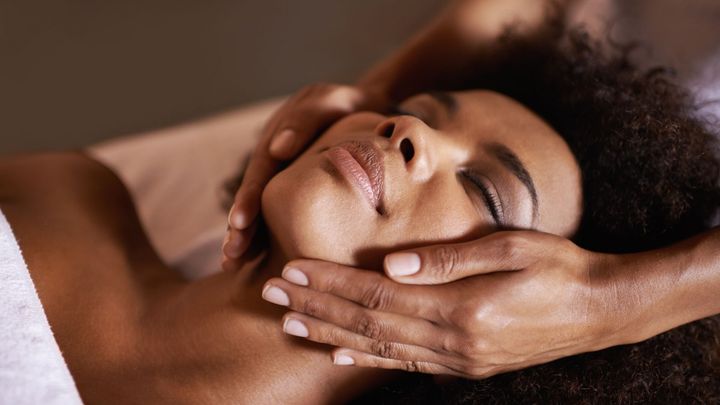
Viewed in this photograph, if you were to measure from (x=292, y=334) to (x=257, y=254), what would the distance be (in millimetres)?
229

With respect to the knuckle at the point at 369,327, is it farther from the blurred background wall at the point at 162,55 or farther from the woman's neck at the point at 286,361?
the blurred background wall at the point at 162,55

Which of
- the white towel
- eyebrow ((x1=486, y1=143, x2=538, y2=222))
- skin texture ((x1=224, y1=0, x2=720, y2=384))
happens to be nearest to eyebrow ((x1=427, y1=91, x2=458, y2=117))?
eyebrow ((x1=486, y1=143, x2=538, y2=222))

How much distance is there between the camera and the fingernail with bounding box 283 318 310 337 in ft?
3.28

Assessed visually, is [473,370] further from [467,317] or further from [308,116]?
[308,116]

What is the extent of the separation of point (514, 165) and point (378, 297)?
0.34m

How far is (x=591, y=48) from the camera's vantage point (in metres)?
1.46

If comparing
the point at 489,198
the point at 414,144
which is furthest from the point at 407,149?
the point at 489,198

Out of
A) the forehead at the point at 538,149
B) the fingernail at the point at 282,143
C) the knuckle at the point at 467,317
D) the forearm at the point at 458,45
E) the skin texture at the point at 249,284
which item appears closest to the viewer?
the knuckle at the point at 467,317

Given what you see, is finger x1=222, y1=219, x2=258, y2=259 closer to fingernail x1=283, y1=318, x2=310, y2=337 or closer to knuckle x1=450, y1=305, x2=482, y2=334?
fingernail x1=283, y1=318, x2=310, y2=337

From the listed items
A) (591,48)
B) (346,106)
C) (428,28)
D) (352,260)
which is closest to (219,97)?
(428,28)

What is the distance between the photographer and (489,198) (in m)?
1.09

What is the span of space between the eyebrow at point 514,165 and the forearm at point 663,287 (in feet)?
0.54

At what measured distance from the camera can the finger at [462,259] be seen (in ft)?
3.13

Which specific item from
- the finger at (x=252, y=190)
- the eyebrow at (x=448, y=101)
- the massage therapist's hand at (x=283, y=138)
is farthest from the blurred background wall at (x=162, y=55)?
the eyebrow at (x=448, y=101)
